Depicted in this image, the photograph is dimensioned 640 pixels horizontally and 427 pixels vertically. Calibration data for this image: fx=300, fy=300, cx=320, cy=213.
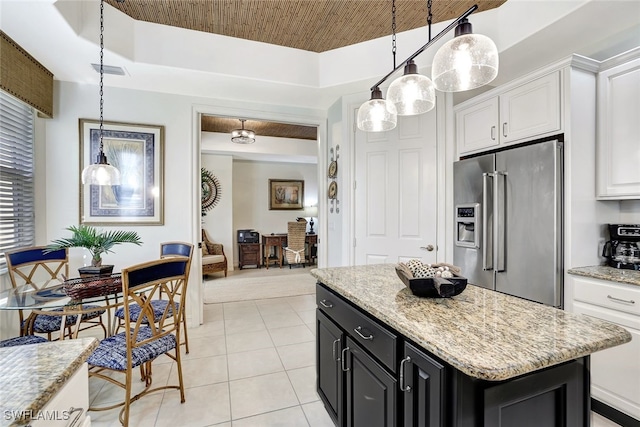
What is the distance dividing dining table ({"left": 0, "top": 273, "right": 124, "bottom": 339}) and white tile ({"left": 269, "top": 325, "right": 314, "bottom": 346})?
148 centimetres

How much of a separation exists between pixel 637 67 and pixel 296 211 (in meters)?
6.35

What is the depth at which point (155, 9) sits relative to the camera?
2432 mm

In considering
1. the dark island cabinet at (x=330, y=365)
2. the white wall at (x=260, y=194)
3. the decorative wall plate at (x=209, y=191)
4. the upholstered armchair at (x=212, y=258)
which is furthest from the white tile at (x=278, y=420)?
the white wall at (x=260, y=194)

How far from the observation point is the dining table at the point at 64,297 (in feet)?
5.85

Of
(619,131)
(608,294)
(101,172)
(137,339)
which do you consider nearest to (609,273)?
(608,294)

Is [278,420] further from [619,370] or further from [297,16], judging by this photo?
[297,16]

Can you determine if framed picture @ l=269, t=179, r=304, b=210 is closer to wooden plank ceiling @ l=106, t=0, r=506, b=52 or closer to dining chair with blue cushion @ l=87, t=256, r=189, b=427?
wooden plank ceiling @ l=106, t=0, r=506, b=52

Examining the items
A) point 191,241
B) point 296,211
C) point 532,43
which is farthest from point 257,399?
point 296,211

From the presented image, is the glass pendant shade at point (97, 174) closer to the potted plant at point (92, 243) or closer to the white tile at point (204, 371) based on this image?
the potted plant at point (92, 243)

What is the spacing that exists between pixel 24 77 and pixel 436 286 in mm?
3410

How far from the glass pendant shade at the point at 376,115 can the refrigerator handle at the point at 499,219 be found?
44.0 inches

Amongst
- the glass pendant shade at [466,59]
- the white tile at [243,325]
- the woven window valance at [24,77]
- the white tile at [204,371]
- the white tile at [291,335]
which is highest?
the woven window valance at [24,77]

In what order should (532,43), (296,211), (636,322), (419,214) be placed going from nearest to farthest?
(636,322) < (532,43) < (419,214) < (296,211)

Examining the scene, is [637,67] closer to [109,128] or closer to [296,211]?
[109,128]
